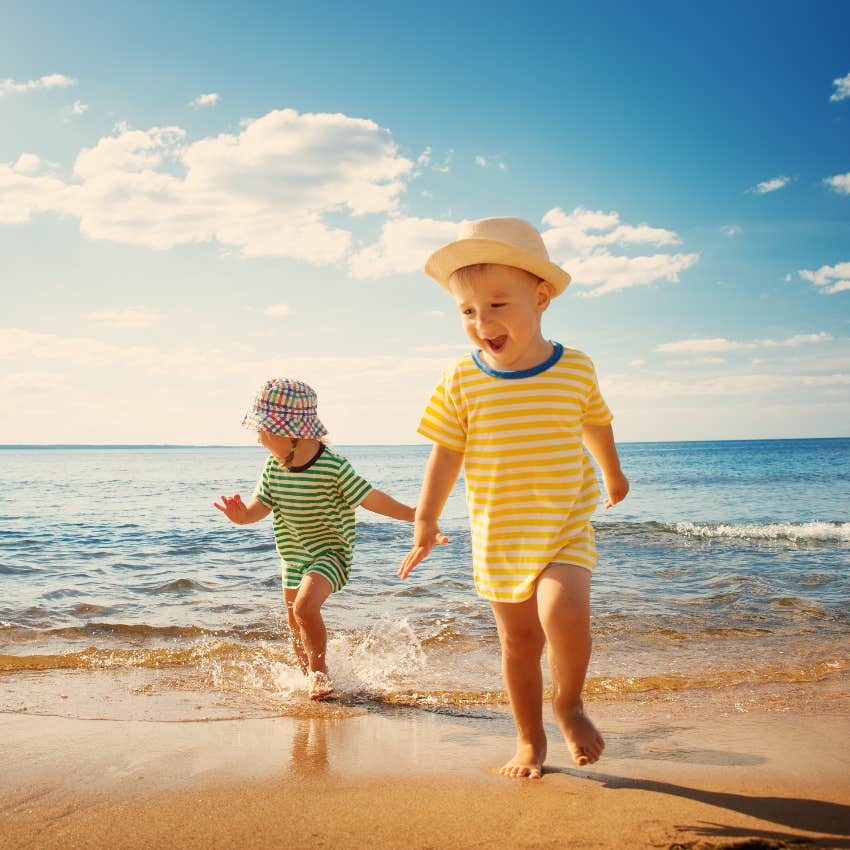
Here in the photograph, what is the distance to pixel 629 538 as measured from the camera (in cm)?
1159

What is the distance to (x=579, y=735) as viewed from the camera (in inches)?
97.6

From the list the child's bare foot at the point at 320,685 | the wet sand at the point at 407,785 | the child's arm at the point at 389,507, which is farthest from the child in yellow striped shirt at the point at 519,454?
the child's bare foot at the point at 320,685

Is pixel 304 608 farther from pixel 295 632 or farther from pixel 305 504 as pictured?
pixel 305 504

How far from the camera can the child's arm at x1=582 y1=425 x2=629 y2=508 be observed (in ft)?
9.24

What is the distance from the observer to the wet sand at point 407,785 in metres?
2.17

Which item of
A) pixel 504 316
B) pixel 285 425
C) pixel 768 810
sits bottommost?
pixel 768 810

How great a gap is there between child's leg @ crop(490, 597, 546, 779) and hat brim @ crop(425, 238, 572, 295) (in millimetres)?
1182

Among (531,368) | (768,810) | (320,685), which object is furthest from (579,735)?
(320,685)

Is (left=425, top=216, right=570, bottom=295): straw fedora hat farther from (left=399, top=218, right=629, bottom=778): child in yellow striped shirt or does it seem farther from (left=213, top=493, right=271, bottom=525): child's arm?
(left=213, top=493, right=271, bottom=525): child's arm

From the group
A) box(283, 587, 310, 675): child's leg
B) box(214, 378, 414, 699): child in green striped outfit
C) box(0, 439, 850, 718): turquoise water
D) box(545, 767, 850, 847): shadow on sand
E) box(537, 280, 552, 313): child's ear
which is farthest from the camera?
box(283, 587, 310, 675): child's leg

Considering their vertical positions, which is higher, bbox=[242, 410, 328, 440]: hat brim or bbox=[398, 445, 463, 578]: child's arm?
bbox=[242, 410, 328, 440]: hat brim

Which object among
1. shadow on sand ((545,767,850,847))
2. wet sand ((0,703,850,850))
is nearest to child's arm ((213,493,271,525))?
wet sand ((0,703,850,850))

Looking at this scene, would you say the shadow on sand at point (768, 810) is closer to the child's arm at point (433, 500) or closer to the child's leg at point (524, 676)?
the child's leg at point (524, 676)

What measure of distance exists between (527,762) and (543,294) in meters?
1.72
